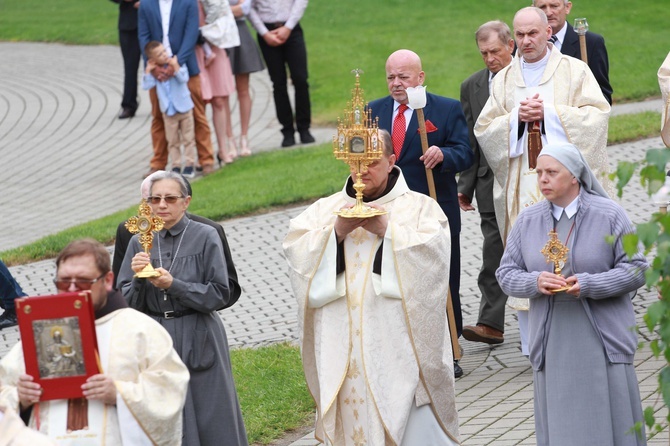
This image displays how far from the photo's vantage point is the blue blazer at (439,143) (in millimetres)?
9188

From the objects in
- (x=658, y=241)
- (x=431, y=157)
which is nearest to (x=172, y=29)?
(x=431, y=157)

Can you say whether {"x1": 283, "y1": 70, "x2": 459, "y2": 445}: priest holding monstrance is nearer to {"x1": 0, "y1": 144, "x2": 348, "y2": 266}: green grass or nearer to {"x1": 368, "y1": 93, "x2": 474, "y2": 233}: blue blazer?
{"x1": 368, "y1": 93, "x2": 474, "y2": 233}: blue blazer

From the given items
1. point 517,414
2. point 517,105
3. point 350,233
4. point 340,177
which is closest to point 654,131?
point 340,177

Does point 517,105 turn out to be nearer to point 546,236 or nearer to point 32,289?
point 546,236

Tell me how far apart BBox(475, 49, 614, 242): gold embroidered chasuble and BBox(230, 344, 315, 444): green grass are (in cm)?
190

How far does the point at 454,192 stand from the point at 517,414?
1690mm

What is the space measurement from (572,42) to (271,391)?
3.57 m

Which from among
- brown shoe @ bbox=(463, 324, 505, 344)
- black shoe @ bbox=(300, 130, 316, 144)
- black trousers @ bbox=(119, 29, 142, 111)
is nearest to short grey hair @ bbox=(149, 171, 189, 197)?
brown shoe @ bbox=(463, 324, 505, 344)

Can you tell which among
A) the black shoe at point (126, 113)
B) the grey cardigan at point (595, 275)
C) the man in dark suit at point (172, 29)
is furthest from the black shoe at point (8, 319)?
the black shoe at point (126, 113)

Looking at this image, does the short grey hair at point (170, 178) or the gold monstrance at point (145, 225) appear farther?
the short grey hair at point (170, 178)

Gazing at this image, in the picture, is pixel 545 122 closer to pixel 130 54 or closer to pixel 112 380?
pixel 112 380

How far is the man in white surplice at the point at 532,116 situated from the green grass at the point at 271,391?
1628 millimetres

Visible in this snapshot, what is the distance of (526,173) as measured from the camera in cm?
931

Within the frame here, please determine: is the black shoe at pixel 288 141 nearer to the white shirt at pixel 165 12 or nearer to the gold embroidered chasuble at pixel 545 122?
the white shirt at pixel 165 12
